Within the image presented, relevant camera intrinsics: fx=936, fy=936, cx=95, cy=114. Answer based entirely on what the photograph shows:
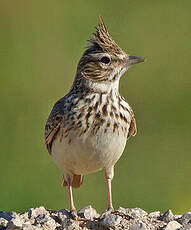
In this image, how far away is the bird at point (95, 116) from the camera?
32.9ft

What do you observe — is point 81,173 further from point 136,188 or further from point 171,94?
point 171,94

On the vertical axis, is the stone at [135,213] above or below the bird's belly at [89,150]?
below

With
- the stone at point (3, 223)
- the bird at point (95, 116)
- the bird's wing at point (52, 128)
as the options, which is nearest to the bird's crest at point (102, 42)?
the bird at point (95, 116)

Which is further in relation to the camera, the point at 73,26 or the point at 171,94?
the point at 73,26

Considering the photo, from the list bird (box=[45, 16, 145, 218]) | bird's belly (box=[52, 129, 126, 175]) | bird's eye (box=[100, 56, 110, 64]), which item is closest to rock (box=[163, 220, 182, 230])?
bird (box=[45, 16, 145, 218])

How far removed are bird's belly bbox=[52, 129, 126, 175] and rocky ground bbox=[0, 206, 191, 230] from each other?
0.54m

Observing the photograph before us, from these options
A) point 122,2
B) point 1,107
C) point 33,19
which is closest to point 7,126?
point 1,107

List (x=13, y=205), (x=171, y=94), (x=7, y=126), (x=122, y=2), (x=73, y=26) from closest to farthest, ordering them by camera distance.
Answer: (x=13, y=205) < (x=7, y=126) < (x=171, y=94) < (x=73, y=26) < (x=122, y=2)

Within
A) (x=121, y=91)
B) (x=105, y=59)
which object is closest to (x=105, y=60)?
(x=105, y=59)

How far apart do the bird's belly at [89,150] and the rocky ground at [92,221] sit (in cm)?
54

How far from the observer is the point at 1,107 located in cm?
1557

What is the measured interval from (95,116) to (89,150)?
1.21 feet

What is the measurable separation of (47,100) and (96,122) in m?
5.89

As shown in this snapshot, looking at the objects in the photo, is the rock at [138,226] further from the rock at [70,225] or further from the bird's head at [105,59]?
the bird's head at [105,59]
